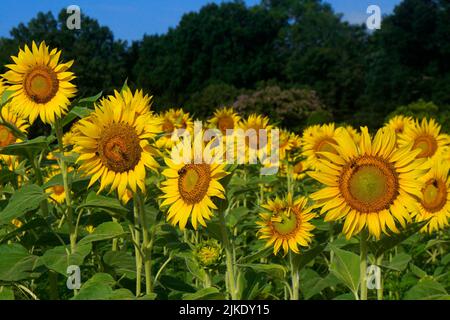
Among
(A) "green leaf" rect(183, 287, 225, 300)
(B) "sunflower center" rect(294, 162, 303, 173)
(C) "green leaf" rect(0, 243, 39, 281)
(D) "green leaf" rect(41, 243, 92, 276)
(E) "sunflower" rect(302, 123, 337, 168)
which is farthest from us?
(B) "sunflower center" rect(294, 162, 303, 173)

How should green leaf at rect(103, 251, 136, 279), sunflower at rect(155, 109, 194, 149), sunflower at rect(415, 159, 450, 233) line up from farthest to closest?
sunflower at rect(155, 109, 194, 149)
sunflower at rect(415, 159, 450, 233)
green leaf at rect(103, 251, 136, 279)

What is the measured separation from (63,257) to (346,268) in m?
1.09

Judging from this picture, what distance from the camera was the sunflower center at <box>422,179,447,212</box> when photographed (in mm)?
3455

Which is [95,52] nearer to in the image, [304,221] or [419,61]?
[419,61]

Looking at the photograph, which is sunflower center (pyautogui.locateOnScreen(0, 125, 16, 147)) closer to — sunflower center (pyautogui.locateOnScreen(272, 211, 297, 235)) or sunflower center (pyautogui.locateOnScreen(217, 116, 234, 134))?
sunflower center (pyautogui.locateOnScreen(272, 211, 297, 235))

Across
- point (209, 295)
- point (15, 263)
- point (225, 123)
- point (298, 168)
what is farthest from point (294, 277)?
point (298, 168)

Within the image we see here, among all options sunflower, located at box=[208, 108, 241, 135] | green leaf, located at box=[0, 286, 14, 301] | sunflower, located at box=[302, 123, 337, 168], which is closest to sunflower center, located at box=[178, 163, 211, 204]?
green leaf, located at box=[0, 286, 14, 301]

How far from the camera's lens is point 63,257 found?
2.60 metres

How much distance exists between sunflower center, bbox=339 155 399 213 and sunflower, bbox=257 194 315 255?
454mm

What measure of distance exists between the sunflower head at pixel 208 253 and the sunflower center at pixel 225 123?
2.92 meters

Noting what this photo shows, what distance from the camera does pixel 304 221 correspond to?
297cm

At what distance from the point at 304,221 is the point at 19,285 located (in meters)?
1.24

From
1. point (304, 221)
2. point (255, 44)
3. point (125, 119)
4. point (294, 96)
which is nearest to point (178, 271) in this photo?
point (304, 221)

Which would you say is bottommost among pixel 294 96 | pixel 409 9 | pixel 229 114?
pixel 229 114
